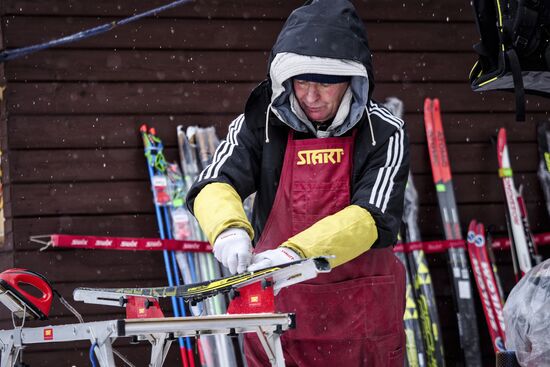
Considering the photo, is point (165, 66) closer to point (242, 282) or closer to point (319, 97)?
point (319, 97)

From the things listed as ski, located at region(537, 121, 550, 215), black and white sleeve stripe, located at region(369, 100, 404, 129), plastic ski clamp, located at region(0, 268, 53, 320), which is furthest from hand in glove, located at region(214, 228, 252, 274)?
ski, located at region(537, 121, 550, 215)

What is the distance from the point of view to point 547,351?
299 centimetres

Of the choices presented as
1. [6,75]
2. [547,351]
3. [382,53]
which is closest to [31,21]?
[6,75]

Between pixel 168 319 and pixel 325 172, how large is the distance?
1077 millimetres

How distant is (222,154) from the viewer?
11.0 feet

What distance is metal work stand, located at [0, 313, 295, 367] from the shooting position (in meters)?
2.45

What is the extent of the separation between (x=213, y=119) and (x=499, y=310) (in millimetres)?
2135

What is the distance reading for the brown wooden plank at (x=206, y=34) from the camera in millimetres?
5641

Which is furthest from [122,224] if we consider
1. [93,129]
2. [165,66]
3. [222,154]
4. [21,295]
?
[21,295]

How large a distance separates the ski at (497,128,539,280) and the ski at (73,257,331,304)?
3.54 m

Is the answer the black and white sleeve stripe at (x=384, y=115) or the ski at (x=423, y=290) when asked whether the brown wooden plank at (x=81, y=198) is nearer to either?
the ski at (x=423, y=290)

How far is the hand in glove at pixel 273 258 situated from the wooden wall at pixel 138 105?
9.64 feet

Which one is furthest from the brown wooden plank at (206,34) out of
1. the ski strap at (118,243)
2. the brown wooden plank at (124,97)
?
the ski strap at (118,243)

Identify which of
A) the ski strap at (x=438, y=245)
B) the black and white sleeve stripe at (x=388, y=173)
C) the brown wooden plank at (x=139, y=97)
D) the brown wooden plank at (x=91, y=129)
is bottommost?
the black and white sleeve stripe at (x=388, y=173)
